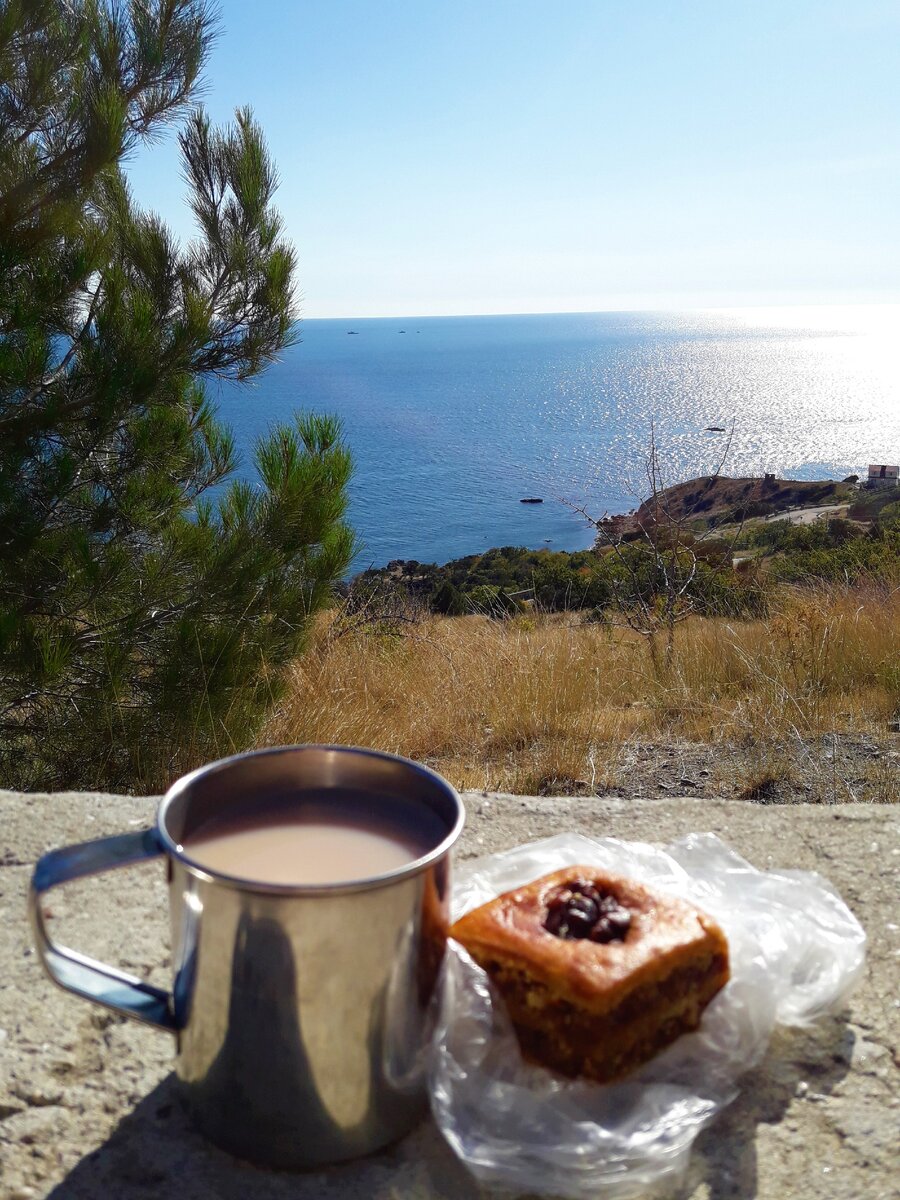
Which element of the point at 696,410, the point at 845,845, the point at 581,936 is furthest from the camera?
the point at 696,410

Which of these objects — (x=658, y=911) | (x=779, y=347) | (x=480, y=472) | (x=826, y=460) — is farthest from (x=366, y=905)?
(x=779, y=347)

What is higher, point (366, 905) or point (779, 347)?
point (779, 347)

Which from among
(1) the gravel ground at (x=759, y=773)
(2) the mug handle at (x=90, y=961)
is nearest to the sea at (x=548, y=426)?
(1) the gravel ground at (x=759, y=773)

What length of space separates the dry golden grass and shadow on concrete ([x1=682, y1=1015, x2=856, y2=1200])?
1165 mm

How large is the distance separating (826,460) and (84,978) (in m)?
51.6

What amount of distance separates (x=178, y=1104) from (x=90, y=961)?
0.17m

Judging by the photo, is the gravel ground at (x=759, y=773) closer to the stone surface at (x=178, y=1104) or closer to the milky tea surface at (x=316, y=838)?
the stone surface at (x=178, y=1104)

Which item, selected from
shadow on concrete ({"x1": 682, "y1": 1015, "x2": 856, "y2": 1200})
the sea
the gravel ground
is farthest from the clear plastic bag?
the sea

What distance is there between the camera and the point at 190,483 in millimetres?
4043

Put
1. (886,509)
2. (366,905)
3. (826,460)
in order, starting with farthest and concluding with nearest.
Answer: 1. (826,460)
2. (886,509)
3. (366,905)

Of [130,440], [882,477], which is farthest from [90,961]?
[882,477]

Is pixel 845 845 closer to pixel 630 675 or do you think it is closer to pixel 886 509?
pixel 630 675

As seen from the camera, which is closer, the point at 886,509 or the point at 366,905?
the point at 366,905

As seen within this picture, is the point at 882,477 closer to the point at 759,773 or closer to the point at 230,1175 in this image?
the point at 759,773
